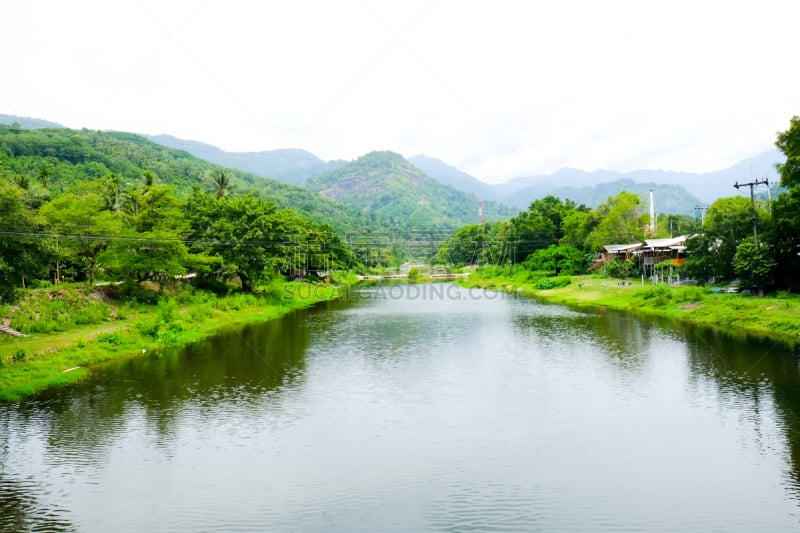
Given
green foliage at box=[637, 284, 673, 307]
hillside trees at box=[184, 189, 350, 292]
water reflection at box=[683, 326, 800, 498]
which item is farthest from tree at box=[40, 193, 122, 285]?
green foliage at box=[637, 284, 673, 307]

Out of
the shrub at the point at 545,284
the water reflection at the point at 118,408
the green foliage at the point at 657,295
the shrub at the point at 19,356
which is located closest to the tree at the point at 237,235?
the water reflection at the point at 118,408

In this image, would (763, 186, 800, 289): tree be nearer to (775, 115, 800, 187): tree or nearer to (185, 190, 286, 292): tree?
(775, 115, 800, 187): tree

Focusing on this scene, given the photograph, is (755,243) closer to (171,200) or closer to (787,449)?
(787,449)

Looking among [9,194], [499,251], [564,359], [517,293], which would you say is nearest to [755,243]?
[564,359]

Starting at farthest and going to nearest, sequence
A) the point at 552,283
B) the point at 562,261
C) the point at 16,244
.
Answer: the point at 562,261, the point at 552,283, the point at 16,244

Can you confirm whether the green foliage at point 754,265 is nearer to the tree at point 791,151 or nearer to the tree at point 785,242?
the tree at point 785,242

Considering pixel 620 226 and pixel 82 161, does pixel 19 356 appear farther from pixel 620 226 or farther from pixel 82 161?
pixel 82 161

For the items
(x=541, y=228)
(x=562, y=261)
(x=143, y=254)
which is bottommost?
(x=143, y=254)

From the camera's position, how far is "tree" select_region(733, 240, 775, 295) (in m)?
37.4

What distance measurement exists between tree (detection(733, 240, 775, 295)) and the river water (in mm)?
9062

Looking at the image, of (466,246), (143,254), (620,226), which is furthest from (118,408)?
(466,246)

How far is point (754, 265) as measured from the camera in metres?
37.8

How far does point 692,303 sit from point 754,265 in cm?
592

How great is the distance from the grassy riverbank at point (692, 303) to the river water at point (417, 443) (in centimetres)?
394
